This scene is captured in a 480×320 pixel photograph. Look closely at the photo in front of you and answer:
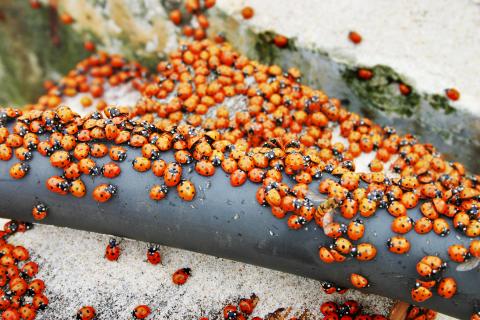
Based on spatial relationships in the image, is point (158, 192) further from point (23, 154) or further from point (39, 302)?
point (39, 302)

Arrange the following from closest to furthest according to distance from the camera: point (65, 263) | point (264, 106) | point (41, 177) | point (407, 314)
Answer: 1. point (41, 177)
2. point (407, 314)
3. point (65, 263)
4. point (264, 106)

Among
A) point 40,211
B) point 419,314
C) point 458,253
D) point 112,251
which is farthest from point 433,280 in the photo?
point 40,211

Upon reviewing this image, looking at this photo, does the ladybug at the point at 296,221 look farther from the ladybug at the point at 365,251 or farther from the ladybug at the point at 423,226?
the ladybug at the point at 423,226

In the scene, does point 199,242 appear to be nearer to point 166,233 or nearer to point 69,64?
point 166,233

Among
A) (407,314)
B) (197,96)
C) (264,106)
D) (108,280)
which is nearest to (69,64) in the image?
(197,96)

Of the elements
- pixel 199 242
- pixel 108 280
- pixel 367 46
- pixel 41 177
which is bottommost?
pixel 108 280

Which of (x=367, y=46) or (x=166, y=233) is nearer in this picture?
(x=166, y=233)

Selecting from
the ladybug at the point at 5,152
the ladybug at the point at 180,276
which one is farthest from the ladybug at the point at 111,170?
the ladybug at the point at 180,276
